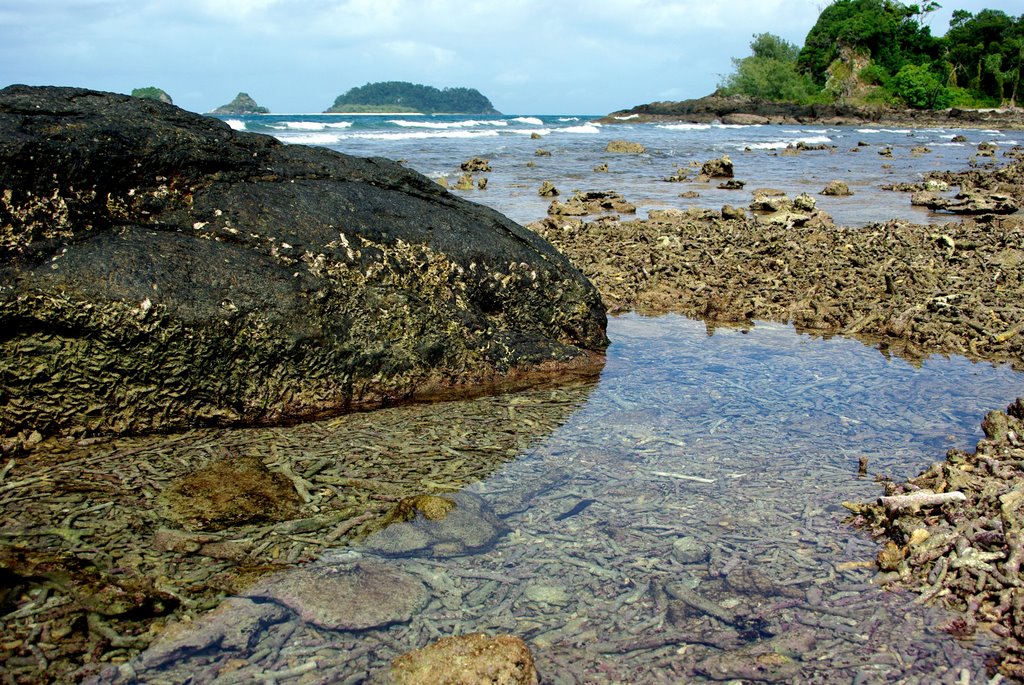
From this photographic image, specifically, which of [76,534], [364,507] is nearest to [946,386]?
[364,507]

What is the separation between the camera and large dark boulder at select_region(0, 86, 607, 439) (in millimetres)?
4777

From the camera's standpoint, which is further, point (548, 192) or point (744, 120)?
point (744, 120)

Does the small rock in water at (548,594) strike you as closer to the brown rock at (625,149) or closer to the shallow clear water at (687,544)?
the shallow clear water at (687,544)

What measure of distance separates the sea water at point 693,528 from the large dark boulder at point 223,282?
423 mm

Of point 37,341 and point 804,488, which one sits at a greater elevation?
point 37,341

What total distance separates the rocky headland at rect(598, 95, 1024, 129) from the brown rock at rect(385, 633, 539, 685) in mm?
74344

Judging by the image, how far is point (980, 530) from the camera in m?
3.65

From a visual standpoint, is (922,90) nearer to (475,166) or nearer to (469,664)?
(475,166)

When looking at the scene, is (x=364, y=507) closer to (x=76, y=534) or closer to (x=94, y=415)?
(x=76, y=534)

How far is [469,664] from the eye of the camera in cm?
280

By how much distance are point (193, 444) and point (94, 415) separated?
0.61 m

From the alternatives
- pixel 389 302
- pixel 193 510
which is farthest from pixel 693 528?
pixel 389 302

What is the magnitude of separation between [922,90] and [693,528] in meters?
96.5

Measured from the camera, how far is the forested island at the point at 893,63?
87312 mm
